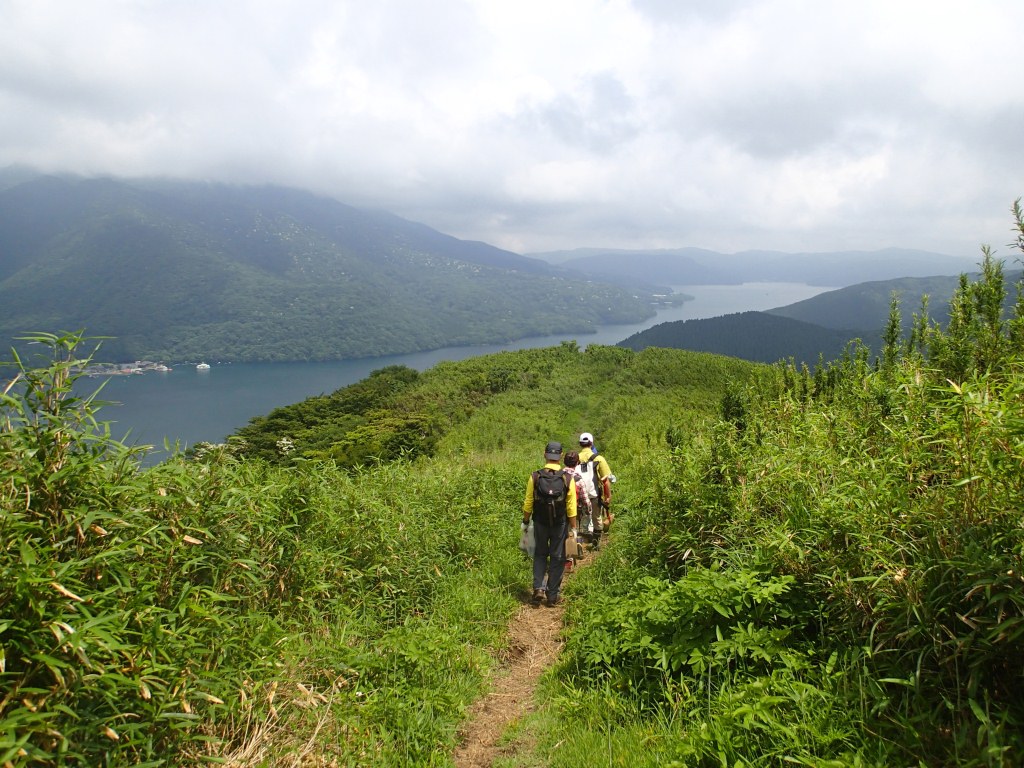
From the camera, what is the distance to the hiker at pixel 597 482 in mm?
6753

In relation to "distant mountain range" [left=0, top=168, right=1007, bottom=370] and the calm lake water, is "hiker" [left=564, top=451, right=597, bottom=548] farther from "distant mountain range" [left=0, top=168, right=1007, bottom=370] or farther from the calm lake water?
"distant mountain range" [left=0, top=168, right=1007, bottom=370]

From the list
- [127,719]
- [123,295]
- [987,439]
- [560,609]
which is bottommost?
[560,609]

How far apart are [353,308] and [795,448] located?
6258 inches

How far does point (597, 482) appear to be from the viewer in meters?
6.82

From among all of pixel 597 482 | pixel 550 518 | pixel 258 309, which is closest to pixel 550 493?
pixel 550 518

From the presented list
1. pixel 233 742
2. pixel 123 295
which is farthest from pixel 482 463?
pixel 123 295

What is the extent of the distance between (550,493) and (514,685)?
5.65 feet

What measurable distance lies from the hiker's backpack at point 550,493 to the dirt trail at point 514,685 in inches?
36.3

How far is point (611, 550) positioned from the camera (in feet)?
18.3

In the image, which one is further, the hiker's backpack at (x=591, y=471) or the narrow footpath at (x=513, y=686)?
the hiker's backpack at (x=591, y=471)

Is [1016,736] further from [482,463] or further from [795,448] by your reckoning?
[482,463]

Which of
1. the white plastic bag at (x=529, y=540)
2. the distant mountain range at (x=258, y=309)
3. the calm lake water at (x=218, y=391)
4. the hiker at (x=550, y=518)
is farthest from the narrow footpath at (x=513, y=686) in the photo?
the distant mountain range at (x=258, y=309)

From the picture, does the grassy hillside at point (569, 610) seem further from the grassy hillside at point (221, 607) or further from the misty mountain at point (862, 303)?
the misty mountain at point (862, 303)

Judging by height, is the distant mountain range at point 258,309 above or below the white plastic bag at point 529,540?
above
